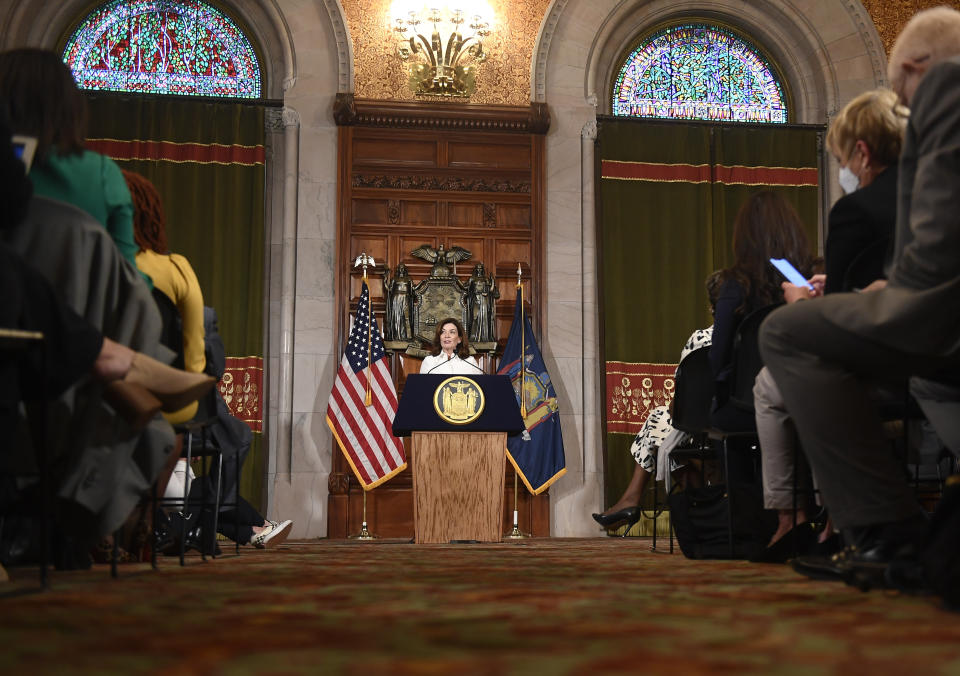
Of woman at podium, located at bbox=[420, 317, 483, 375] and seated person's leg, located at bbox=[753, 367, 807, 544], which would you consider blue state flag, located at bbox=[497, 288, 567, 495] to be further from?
seated person's leg, located at bbox=[753, 367, 807, 544]

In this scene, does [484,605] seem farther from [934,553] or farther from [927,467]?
[927,467]

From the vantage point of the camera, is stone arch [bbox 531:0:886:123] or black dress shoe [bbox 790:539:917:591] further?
stone arch [bbox 531:0:886:123]

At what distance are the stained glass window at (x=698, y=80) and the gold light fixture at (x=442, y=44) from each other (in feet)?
4.65

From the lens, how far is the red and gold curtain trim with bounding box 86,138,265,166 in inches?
360

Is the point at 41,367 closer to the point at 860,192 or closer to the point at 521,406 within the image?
the point at 860,192

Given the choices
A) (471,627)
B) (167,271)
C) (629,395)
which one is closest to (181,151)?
(629,395)

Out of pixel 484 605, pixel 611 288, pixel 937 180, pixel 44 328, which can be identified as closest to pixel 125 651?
pixel 484 605

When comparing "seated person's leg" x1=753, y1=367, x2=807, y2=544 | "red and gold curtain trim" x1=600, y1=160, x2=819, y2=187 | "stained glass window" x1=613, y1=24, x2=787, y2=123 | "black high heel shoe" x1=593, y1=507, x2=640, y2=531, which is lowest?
"black high heel shoe" x1=593, y1=507, x2=640, y2=531

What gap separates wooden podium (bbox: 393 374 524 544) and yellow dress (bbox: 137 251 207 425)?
2928 millimetres

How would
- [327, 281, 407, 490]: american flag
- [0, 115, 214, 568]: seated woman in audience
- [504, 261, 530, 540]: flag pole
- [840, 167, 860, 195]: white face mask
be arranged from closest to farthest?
1. [0, 115, 214, 568]: seated woman in audience
2. [840, 167, 860, 195]: white face mask
3. [504, 261, 530, 540]: flag pole
4. [327, 281, 407, 490]: american flag

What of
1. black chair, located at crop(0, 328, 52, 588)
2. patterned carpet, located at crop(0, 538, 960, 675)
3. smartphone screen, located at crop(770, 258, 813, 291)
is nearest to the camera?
patterned carpet, located at crop(0, 538, 960, 675)

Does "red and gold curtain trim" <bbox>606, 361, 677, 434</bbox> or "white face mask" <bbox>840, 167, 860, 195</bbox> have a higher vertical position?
"white face mask" <bbox>840, 167, 860, 195</bbox>

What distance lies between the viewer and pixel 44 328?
6.40ft

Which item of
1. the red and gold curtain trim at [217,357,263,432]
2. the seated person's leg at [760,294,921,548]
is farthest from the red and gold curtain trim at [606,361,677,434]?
the seated person's leg at [760,294,921,548]
